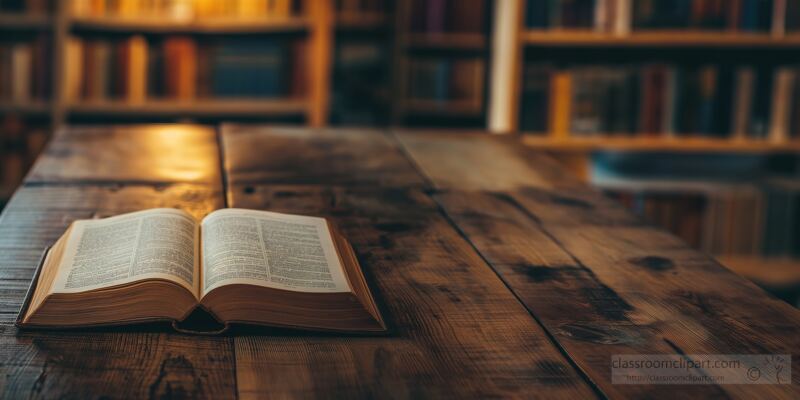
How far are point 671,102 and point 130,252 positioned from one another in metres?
2.35

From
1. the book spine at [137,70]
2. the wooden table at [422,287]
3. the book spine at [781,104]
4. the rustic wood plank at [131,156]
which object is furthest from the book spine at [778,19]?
A: the book spine at [137,70]

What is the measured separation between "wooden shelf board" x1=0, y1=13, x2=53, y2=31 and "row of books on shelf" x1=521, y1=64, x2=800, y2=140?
1592 millimetres


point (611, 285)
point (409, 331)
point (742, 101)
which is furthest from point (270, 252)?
point (742, 101)

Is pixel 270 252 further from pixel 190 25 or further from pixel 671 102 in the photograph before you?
pixel 190 25

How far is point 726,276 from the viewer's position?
1.27m

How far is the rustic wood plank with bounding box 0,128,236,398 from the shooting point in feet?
2.86

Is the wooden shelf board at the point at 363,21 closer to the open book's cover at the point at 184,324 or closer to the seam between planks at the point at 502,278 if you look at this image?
the seam between planks at the point at 502,278

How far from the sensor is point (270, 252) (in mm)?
1160

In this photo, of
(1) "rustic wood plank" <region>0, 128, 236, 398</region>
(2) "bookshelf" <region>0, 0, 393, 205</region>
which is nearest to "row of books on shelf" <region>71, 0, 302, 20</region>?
(2) "bookshelf" <region>0, 0, 393, 205</region>

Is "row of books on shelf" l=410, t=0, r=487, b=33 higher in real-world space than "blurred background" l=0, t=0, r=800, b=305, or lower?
higher

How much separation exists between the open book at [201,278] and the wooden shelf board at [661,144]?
1.96 metres

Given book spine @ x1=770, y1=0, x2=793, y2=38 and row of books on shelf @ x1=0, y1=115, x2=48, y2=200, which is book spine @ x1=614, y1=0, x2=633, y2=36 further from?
row of books on shelf @ x1=0, y1=115, x2=48, y2=200

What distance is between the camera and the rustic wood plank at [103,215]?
872 millimetres

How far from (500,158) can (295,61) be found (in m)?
1.56
